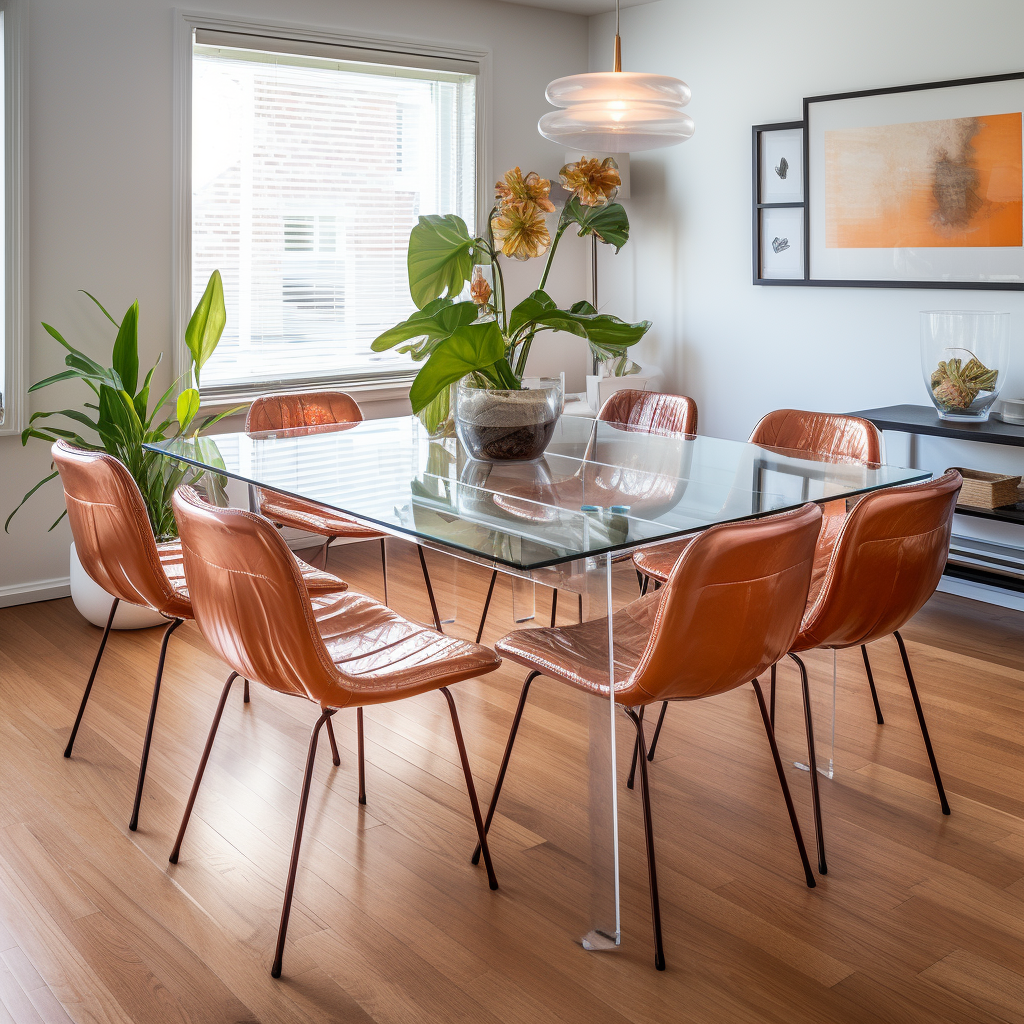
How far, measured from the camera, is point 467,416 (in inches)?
104

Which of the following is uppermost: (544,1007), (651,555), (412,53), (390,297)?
(412,53)

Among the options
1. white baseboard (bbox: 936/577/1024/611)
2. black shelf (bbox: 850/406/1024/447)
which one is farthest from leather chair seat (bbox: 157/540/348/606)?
white baseboard (bbox: 936/577/1024/611)

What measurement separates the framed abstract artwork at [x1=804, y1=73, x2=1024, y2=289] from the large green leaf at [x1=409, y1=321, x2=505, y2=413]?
2.33 metres

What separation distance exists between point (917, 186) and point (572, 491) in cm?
251

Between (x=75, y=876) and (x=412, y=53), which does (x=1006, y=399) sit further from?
(x=75, y=876)

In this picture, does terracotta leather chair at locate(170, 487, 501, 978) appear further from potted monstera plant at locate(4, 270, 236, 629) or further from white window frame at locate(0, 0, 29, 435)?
white window frame at locate(0, 0, 29, 435)

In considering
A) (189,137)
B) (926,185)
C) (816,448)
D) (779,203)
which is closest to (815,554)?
(816,448)

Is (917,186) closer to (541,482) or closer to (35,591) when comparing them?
(541,482)

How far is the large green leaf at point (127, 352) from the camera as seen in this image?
363cm

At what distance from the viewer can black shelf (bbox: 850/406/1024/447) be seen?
138 inches

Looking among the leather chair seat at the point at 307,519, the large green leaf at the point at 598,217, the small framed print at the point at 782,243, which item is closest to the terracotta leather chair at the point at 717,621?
the large green leaf at the point at 598,217

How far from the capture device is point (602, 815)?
1.95 m

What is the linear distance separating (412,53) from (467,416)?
9.20 ft

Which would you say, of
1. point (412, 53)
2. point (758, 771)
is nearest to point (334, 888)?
point (758, 771)
